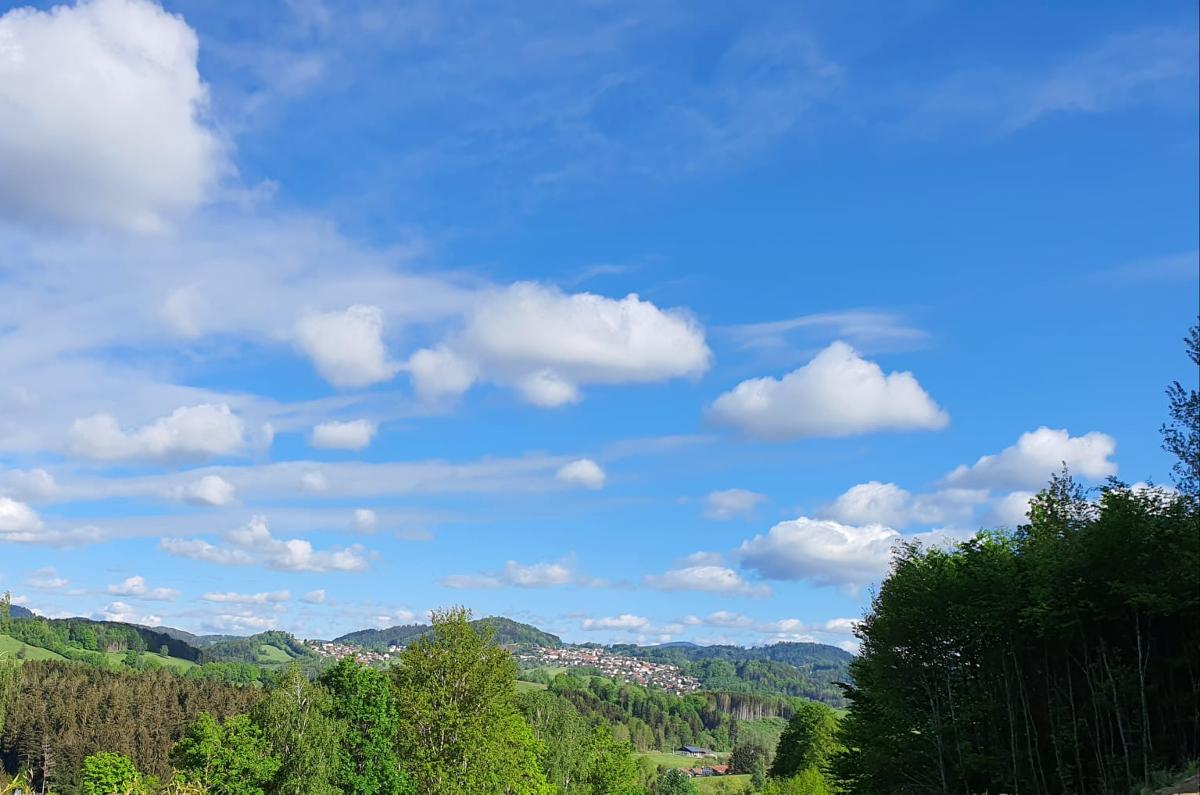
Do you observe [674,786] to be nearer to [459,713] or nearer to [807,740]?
[807,740]

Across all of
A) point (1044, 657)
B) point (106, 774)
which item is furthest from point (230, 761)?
point (106, 774)

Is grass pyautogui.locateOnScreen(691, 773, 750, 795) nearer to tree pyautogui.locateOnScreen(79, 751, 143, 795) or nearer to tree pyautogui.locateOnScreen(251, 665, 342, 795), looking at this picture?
tree pyautogui.locateOnScreen(79, 751, 143, 795)

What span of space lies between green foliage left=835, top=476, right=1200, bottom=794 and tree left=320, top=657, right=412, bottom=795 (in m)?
26.0

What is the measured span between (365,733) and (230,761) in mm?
7806

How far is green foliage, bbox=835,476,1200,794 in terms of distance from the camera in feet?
92.7

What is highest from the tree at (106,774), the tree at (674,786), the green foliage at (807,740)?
the green foliage at (807,740)

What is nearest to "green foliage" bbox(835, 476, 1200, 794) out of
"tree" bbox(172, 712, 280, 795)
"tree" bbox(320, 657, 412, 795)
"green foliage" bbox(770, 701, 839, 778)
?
"tree" bbox(320, 657, 412, 795)

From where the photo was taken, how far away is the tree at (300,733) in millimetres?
51531

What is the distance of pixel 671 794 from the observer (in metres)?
117

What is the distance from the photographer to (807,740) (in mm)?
86875

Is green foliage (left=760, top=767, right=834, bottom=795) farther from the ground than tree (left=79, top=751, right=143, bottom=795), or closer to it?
farther from the ground

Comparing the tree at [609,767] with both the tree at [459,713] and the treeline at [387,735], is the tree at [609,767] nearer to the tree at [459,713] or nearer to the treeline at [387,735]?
the treeline at [387,735]

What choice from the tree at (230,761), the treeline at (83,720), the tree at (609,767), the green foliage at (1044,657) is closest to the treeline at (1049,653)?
the green foliage at (1044,657)

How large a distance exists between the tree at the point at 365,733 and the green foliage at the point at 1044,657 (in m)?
26.0
